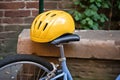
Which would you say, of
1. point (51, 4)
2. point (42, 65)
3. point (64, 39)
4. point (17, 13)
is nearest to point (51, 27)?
point (64, 39)

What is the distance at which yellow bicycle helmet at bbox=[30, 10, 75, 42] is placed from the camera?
8.75 feet

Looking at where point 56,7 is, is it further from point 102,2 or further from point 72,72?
point 72,72

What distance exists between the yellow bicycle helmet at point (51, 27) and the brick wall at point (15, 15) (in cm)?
147

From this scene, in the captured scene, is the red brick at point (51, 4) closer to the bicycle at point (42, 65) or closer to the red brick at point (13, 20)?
the red brick at point (13, 20)

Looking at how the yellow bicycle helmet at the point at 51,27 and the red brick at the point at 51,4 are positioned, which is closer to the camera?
the yellow bicycle helmet at the point at 51,27

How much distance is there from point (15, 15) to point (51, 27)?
171cm

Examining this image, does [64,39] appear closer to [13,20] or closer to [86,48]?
[86,48]

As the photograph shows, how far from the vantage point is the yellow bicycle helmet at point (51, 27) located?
8.75 ft

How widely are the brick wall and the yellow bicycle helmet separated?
1475 millimetres

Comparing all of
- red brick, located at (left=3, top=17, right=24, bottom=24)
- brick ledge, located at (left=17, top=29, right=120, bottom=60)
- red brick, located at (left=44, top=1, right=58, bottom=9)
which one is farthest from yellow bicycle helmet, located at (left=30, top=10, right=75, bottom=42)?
red brick, located at (left=3, top=17, right=24, bottom=24)

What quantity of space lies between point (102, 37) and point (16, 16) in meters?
1.58

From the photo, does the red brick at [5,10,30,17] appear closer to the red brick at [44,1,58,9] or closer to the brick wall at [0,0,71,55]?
the brick wall at [0,0,71,55]

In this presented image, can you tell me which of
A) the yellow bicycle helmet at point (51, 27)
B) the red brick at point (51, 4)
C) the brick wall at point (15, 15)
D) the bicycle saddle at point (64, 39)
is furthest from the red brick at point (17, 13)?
the bicycle saddle at point (64, 39)

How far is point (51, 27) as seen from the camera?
2664mm
